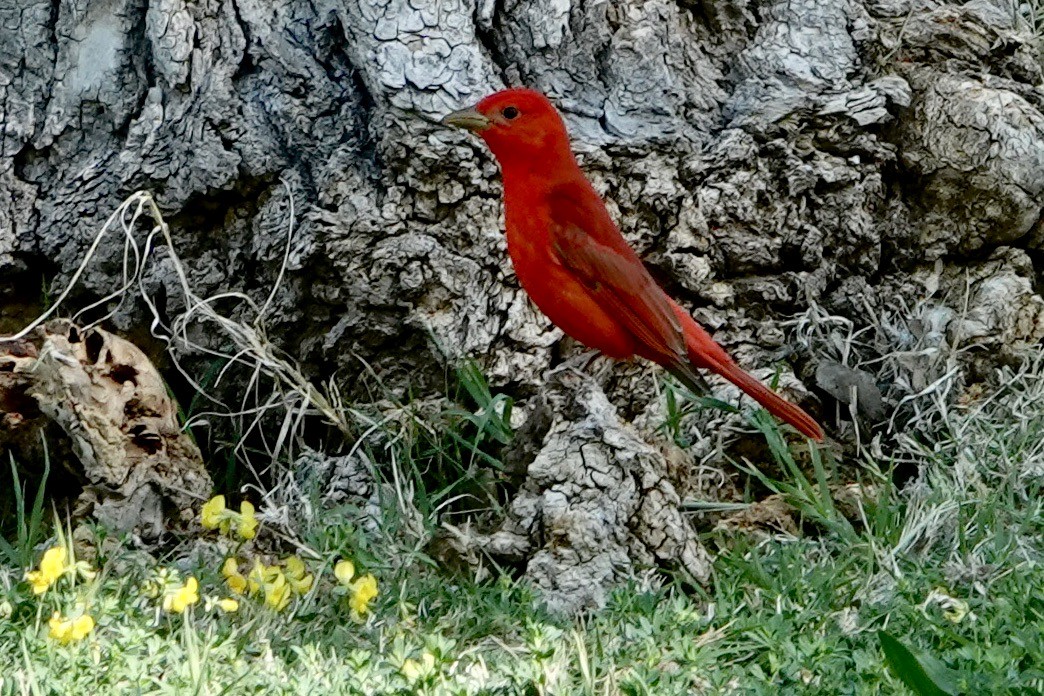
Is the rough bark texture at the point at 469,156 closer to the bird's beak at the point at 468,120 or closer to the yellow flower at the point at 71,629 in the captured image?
the bird's beak at the point at 468,120

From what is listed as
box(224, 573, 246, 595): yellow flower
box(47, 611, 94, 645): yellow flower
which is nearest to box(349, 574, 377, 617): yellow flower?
box(224, 573, 246, 595): yellow flower

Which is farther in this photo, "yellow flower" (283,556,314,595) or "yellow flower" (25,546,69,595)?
"yellow flower" (283,556,314,595)

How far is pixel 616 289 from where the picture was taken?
4355 millimetres

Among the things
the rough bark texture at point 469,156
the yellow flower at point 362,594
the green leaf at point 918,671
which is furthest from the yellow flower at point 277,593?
the rough bark texture at point 469,156

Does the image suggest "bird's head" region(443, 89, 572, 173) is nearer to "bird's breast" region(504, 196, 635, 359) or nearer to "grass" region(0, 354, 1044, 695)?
"bird's breast" region(504, 196, 635, 359)

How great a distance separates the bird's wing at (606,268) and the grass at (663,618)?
1.52 ft

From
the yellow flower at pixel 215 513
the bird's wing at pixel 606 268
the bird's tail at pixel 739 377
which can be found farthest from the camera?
the bird's wing at pixel 606 268

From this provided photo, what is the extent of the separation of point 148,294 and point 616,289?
1442 millimetres

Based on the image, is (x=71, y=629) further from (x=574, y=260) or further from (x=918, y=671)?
(x=574, y=260)

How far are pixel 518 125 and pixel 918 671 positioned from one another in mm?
2067

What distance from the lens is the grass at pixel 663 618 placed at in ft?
9.66

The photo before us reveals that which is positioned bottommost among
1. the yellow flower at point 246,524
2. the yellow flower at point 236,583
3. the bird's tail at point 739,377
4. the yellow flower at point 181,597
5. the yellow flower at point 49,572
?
the bird's tail at point 739,377

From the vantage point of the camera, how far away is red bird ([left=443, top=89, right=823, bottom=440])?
4.30m

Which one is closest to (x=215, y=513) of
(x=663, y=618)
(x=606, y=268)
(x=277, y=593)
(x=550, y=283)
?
(x=277, y=593)
